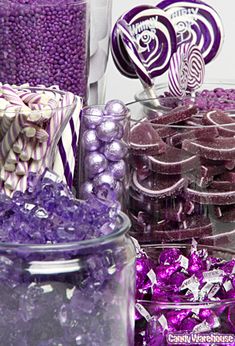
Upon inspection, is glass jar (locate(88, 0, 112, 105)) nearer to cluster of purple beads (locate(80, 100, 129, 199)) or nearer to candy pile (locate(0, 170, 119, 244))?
cluster of purple beads (locate(80, 100, 129, 199))

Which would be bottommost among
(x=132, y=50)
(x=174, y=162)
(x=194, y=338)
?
(x=194, y=338)

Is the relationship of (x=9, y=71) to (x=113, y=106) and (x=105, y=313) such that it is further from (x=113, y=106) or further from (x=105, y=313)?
(x=105, y=313)

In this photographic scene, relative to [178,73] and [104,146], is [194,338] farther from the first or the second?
[178,73]

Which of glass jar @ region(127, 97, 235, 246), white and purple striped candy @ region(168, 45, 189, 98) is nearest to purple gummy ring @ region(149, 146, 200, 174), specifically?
glass jar @ region(127, 97, 235, 246)

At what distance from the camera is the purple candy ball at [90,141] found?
1.03 metres

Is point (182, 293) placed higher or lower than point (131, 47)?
lower

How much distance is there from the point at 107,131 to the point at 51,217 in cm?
29

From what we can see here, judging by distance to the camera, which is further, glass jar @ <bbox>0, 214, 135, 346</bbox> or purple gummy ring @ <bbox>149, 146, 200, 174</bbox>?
purple gummy ring @ <bbox>149, 146, 200, 174</bbox>

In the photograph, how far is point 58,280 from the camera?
0.72 metres

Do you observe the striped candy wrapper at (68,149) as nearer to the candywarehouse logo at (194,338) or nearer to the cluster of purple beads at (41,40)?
the cluster of purple beads at (41,40)

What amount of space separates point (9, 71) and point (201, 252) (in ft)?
1.02

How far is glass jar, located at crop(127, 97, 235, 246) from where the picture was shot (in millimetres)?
1039

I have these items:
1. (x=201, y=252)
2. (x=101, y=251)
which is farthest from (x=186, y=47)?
(x=101, y=251)

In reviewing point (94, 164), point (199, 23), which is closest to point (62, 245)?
point (94, 164)
